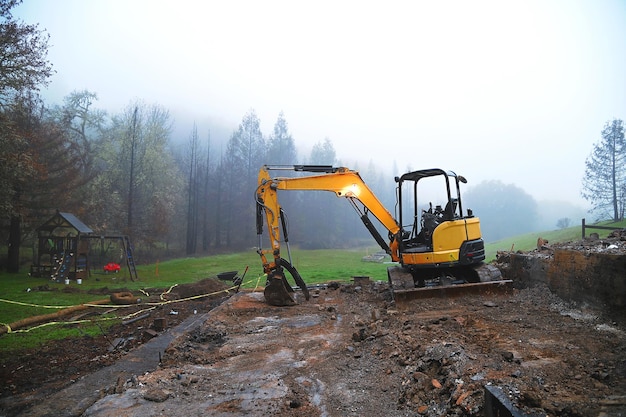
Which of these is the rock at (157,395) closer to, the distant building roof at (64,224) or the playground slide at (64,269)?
the playground slide at (64,269)

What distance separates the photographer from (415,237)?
408 inches

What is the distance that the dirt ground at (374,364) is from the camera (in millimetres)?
3973

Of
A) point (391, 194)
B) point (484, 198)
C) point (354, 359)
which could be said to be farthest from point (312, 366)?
point (484, 198)

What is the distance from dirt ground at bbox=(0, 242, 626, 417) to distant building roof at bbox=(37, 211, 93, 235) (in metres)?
11.9

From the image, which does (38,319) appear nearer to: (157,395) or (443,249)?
(157,395)

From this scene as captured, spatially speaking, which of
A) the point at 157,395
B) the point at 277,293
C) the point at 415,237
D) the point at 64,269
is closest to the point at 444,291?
the point at 415,237

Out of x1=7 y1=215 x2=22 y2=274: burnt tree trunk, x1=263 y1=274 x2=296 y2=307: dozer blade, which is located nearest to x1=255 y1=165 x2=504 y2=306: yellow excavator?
x1=263 y1=274 x2=296 y2=307: dozer blade

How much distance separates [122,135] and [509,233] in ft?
296

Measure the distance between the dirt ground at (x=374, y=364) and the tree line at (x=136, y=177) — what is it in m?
16.1

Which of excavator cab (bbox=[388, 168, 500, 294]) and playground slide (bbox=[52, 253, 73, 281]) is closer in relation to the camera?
excavator cab (bbox=[388, 168, 500, 294])

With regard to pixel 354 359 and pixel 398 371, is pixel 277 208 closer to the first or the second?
pixel 354 359

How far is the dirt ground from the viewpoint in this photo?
3973mm

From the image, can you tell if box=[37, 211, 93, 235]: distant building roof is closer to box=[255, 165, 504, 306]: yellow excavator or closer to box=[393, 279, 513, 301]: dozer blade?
box=[255, 165, 504, 306]: yellow excavator

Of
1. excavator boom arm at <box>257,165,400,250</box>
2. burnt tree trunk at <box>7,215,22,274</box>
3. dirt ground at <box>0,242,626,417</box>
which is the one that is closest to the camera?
dirt ground at <box>0,242,626,417</box>
